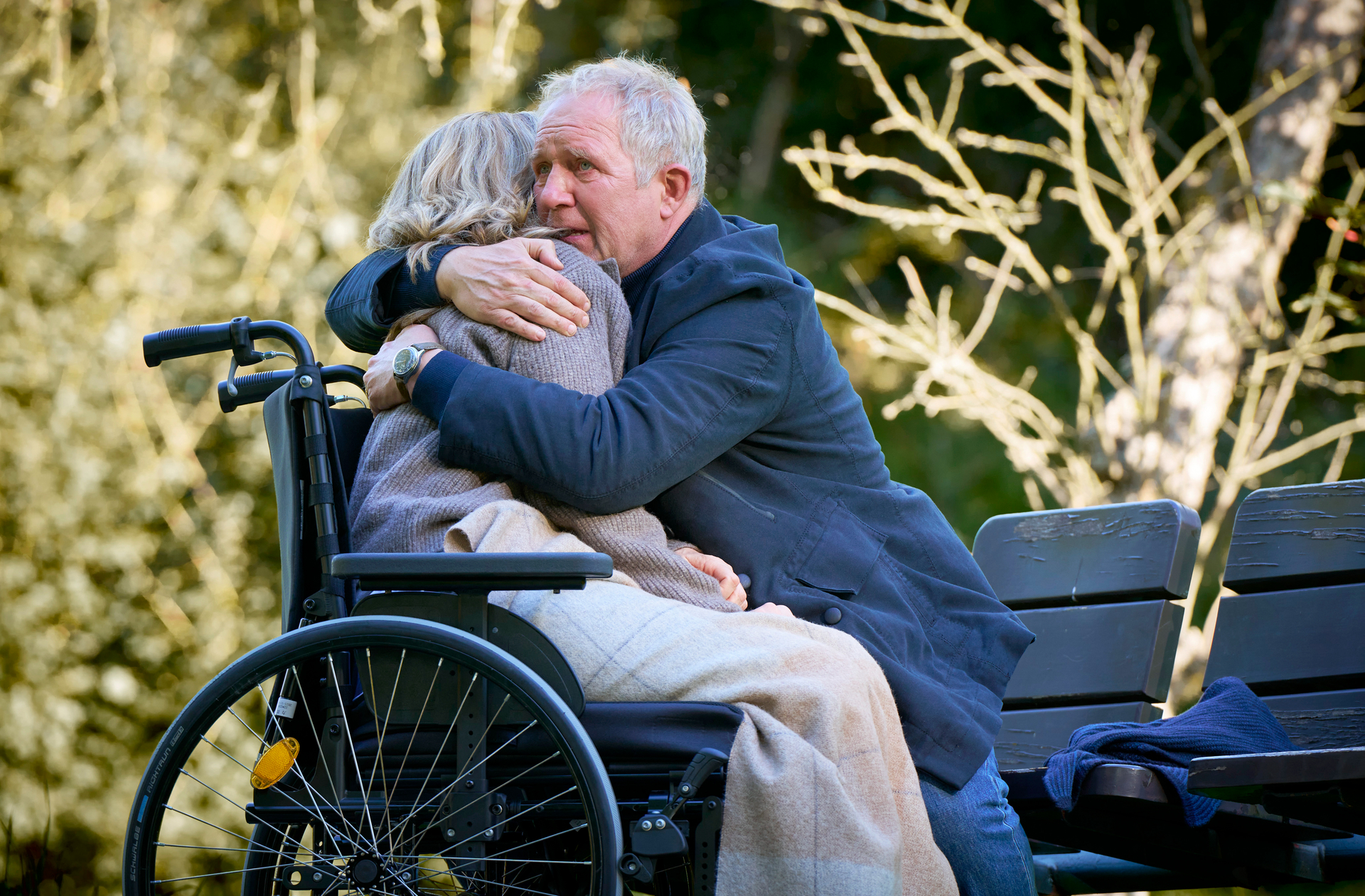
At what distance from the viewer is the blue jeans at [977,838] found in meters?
1.67

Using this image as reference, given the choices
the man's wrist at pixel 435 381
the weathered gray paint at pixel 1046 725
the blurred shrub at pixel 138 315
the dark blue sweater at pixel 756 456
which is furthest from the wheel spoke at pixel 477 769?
the blurred shrub at pixel 138 315

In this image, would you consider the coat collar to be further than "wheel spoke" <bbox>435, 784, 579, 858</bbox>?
Yes

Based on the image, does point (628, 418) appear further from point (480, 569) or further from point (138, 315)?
point (138, 315)

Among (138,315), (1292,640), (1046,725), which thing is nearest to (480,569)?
(1046,725)

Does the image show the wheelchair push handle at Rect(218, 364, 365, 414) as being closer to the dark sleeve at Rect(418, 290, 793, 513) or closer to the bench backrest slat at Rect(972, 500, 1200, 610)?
the dark sleeve at Rect(418, 290, 793, 513)

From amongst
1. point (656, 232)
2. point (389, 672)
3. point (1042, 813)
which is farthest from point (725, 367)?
point (1042, 813)

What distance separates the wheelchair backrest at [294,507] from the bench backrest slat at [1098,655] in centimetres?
145

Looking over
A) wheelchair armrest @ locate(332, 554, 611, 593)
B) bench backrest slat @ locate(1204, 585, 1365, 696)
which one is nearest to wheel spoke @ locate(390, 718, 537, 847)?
wheelchair armrest @ locate(332, 554, 611, 593)

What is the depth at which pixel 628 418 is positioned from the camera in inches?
63.6

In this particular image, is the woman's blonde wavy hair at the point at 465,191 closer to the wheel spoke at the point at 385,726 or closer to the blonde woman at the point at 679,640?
the blonde woman at the point at 679,640

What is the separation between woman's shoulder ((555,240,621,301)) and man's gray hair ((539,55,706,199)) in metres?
0.18

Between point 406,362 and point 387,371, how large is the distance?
0.05 metres

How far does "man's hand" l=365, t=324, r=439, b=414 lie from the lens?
173 cm

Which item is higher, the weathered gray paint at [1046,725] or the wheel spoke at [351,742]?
the wheel spoke at [351,742]
